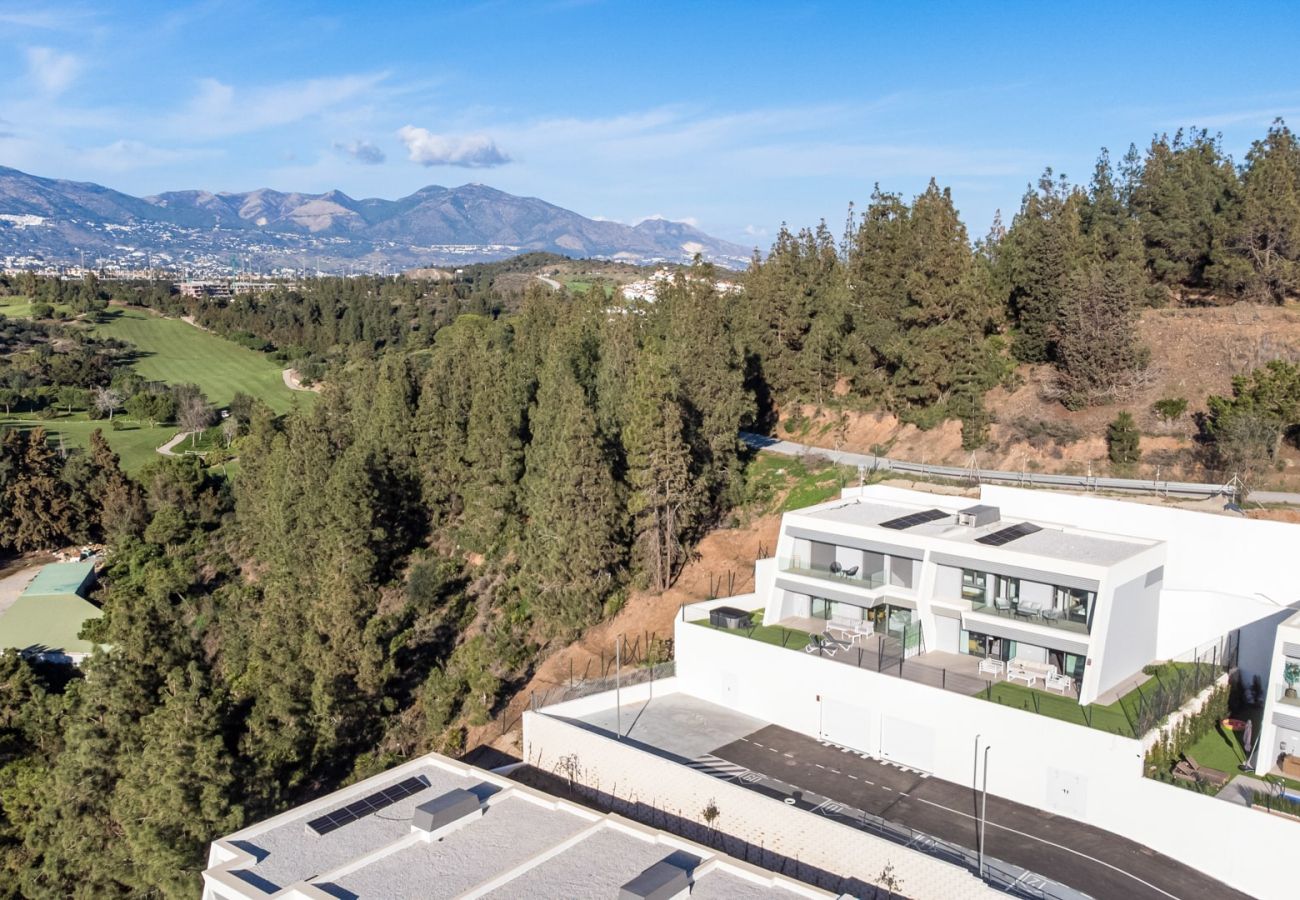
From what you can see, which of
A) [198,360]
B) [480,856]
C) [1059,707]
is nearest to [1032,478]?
[1059,707]

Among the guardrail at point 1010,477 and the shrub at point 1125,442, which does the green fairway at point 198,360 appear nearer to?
the guardrail at point 1010,477

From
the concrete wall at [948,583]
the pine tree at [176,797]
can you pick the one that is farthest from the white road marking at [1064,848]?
the pine tree at [176,797]

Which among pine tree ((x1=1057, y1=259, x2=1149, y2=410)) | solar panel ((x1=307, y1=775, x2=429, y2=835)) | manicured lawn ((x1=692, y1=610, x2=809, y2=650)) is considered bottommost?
solar panel ((x1=307, y1=775, x2=429, y2=835))

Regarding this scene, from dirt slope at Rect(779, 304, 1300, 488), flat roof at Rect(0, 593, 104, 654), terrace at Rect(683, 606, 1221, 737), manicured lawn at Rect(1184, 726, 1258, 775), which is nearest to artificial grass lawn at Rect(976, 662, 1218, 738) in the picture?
terrace at Rect(683, 606, 1221, 737)

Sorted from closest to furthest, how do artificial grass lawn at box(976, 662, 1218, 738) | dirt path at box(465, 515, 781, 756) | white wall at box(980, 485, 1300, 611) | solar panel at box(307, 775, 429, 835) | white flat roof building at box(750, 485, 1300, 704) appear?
solar panel at box(307, 775, 429, 835) → artificial grass lawn at box(976, 662, 1218, 738) → white flat roof building at box(750, 485, 1300, 704) → white wall at box(980, 485, 1300, 611) → dirt path at box(465, 515, 781, 756)

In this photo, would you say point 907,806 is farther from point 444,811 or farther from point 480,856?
point 444,811

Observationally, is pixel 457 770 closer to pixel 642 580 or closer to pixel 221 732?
pixel 221 732

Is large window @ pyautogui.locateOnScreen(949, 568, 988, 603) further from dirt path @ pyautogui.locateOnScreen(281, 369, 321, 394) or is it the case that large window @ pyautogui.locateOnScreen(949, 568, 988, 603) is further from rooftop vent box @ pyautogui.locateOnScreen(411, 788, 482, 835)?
dirt path @ pyautogui.locateOnScreen(281, 369, 321, 394)

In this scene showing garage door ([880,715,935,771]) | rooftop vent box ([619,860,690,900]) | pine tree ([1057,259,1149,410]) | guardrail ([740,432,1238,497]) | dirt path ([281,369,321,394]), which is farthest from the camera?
dirt path ([281,369,321,394])
